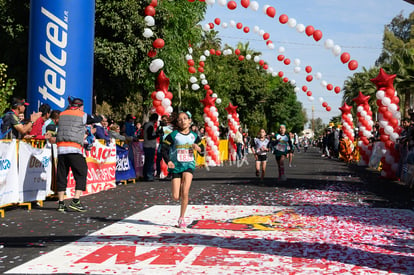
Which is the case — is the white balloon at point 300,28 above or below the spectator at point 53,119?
above

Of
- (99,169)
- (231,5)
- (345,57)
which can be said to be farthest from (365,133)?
(99,169)

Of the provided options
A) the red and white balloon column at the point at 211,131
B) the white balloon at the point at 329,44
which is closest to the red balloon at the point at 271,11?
the white balloon at the point at 329,44

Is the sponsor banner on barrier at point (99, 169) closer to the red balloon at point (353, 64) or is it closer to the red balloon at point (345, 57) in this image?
the red balloon at point (345, 57)

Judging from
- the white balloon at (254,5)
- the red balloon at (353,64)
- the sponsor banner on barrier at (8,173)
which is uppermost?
the white balloon at (254,5)

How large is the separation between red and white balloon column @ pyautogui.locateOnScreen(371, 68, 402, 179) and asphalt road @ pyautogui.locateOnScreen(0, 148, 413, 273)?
35.9 inches

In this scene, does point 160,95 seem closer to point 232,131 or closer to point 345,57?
point 345,57

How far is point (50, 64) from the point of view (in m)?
16.6

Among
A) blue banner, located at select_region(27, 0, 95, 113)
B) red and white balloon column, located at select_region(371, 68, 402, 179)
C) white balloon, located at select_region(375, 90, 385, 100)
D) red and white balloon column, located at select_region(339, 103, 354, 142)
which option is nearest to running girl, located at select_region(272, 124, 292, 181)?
red and white balloon column, located at select_region(371, 68, 402, 179)

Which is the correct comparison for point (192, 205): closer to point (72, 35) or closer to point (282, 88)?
point (72, 35)

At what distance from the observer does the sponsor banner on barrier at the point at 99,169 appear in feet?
49.1

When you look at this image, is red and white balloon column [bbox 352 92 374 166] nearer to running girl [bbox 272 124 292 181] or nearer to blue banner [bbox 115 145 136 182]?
running girl [bbox 272 124 292 181]

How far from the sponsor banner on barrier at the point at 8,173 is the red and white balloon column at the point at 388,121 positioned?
13.6 metres

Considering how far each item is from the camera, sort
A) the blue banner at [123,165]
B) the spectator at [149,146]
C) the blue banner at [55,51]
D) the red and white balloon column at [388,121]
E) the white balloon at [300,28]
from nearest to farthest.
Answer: the blue banner at [55,51], the blue banner at [123,165], the white balloon at [300,28], the spectator at [149,146], the red and white balloon column at [388,121]

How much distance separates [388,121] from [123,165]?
31.4 feet
